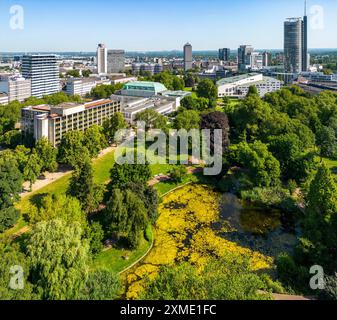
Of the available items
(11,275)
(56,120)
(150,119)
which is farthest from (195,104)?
(11,275)

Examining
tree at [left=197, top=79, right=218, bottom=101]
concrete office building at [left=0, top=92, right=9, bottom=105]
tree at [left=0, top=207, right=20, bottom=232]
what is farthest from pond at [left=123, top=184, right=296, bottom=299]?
concrete office building at [left=0, top=92, right=9, bottom=105]

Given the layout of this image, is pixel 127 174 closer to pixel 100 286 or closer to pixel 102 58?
pixel 100 286

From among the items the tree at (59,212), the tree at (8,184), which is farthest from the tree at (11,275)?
the tree at (8,184)

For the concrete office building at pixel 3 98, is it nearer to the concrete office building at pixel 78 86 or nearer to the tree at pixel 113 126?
the concrete office building at pixel 78 86

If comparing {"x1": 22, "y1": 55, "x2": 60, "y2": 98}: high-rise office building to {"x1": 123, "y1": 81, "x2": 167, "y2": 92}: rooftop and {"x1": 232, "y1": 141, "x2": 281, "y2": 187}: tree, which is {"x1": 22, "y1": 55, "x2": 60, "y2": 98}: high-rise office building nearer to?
{"x1": 123, "y1": 81, "x2": 167, "y2": 92}: rooftop

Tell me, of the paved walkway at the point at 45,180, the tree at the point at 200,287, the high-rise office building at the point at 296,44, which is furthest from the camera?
the high-rise office building at the point at 296,44
